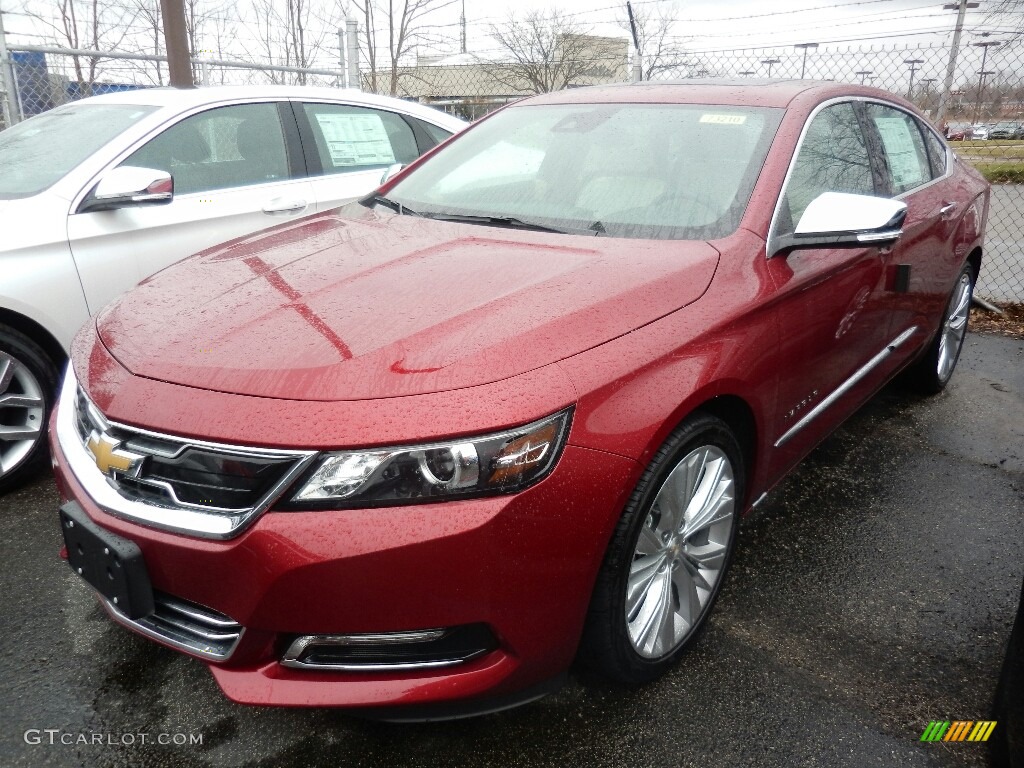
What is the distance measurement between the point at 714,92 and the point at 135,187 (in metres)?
2.32

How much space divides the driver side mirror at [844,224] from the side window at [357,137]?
111 inches

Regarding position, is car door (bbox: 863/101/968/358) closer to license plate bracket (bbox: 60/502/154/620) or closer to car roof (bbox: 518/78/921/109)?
car roof (bbox: 518/78/921/109)

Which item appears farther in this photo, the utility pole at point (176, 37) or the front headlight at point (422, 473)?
the utility pole at point (176, 37)

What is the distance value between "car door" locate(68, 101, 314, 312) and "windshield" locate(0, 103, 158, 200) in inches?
8.3

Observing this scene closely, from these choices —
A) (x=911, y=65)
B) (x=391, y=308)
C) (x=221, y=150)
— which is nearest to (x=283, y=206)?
(x=221, y=150)

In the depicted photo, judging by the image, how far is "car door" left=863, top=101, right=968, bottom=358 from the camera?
3152mm

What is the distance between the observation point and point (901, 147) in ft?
11.3

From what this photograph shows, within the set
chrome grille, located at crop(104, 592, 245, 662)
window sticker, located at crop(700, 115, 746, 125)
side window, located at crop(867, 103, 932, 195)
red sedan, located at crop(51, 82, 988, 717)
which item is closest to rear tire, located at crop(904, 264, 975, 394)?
side window, located at crop(867, 103, 932, 195)

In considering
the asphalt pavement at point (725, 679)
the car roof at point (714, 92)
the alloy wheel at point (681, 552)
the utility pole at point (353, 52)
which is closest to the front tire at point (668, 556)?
the alloy wheel at point (681, 552)

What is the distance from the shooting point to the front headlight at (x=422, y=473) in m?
1.52

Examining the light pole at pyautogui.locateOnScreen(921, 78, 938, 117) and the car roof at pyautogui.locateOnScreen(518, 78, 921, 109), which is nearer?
the car roof at pyautogui.locateOnScreen(518, 78, 921, 109)

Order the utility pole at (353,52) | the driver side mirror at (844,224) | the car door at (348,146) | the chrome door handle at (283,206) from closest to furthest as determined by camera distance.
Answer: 1. the driver side mirror at (844,224)
2. the chrome door handle at (283,206)
3. the car door at (348,146)
4. the utility pole at (353,52)

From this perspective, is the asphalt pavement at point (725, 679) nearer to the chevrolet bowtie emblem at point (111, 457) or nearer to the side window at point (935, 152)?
the chevrolet bowtie emblem at point (111, 457)

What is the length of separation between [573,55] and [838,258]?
17.3 m
